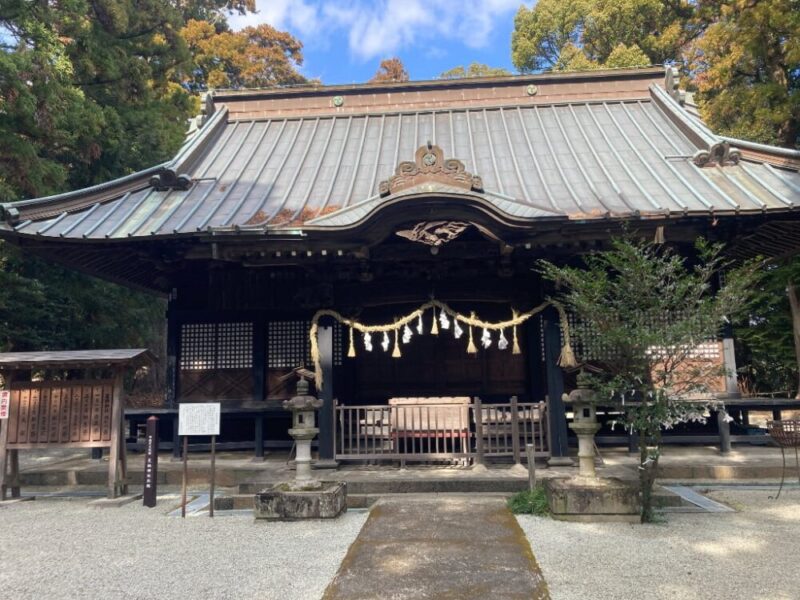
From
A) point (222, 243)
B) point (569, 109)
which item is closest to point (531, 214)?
point (222, 243)

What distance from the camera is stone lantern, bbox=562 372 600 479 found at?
6.31 meters

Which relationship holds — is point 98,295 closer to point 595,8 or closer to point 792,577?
point 792,577

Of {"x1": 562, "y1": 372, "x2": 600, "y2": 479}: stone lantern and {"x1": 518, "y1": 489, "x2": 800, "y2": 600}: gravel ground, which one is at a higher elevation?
{"x1": 562, "y1": 372, "x2": 600, "y2": 479}: stone lantern

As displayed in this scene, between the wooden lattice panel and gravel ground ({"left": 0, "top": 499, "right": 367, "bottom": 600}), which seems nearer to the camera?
gravel ground ({"left": 0, "top": 499, "right": 367, "bottom": 600})

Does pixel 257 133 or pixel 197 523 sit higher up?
pixel 257 133

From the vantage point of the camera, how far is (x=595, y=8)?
84.6ft

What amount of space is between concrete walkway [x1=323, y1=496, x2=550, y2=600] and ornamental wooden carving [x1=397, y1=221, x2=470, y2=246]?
142 inches

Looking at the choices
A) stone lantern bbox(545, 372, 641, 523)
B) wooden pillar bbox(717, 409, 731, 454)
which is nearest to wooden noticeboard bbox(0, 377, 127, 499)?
Result: stone lantern bbox(545, 372, 641, 523)

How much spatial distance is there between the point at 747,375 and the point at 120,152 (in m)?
22.1

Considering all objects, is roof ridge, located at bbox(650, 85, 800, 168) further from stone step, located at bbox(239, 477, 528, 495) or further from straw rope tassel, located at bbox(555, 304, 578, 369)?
stone step, located at bbox(239, 477, 528, 495)

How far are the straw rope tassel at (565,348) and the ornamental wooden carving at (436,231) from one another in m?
2.06

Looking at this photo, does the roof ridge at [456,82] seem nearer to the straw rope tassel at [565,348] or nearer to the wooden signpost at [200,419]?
the straw rope tassel at [565,348]

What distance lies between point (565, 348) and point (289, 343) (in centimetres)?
490

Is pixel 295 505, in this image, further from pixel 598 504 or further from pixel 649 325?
pixel 649 325
